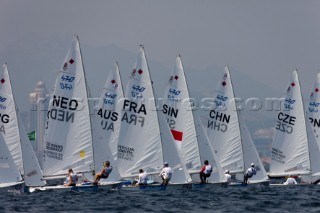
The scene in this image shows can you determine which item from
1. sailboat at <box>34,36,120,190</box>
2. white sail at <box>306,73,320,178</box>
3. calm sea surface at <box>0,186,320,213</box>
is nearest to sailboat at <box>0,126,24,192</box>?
calm sea surface at <box>0,186,320,213</box>

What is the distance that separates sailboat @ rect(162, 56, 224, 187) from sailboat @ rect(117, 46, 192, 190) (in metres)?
3.87

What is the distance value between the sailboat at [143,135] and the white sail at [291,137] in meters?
10.5

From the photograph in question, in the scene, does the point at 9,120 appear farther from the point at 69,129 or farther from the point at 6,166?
the point at 6,166

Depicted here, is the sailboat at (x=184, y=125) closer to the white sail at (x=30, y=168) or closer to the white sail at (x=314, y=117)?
the white sail at (x=314, y=117)

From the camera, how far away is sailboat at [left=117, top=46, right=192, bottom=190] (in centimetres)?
5031

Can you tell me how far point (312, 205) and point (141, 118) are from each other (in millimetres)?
13703

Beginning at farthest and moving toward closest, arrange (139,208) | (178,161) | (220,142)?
(220,142) → (178,161) → (139,208)

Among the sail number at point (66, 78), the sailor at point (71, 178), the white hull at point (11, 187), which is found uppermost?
the sail number at point (66, 78)

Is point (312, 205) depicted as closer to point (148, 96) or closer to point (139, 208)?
point (139, 208)

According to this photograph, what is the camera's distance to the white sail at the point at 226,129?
57.5m

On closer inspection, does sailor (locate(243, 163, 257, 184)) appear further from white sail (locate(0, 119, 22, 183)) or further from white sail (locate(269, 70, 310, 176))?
white sail (locate(0, 119, 22, 183))

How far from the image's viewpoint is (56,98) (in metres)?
47.9

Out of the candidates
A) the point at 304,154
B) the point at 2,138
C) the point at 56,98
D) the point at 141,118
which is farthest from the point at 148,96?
the point at 304,154

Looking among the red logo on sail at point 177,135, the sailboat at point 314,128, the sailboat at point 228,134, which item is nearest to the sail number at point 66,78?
the red logo on sail at point 177,135
